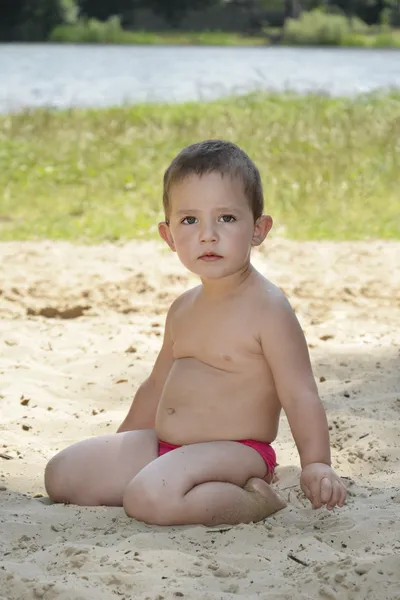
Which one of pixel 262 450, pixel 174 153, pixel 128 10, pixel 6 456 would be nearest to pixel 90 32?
pixel 128 10

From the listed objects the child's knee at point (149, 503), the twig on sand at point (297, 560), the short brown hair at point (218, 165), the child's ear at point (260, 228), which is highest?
the short brown hair at point (218, 165)

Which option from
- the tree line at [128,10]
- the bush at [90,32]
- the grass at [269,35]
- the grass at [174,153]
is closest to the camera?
the grass at [174,153]

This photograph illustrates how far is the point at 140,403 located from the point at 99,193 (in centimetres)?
509

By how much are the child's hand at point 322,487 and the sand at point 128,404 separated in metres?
0.04

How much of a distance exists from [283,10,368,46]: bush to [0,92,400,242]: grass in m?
15.0

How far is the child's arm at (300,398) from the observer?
7.49ft

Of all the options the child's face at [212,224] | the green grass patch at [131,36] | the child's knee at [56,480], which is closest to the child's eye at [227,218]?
the child's face at [212,224]

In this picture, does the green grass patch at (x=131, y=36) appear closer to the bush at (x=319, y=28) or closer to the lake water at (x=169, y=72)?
the lake water at (x=169, y=72)

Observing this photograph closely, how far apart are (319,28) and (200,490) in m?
25.5

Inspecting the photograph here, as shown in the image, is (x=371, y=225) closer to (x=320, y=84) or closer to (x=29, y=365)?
(x=29, y=365)

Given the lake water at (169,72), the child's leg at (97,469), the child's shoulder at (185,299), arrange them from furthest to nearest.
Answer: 1. the lake water at (169,72)
2. the child's shoulder at (185,299)
3. the child's leg at (97,469)

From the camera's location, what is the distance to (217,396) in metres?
2.38

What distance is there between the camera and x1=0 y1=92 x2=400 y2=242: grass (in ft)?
21.4

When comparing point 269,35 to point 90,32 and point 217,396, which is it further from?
point 217,396
